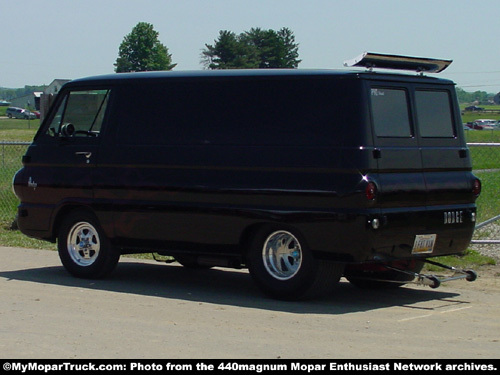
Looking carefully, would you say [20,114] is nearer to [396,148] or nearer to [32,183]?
[32,183]

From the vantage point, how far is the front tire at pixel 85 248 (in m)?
10.9

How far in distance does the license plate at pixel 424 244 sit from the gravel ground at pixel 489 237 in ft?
9.21

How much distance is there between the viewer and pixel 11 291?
10141mm

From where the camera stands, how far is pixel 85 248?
1112 cm

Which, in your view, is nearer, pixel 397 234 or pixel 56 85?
pixel 397 234

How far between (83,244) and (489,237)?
571 cm

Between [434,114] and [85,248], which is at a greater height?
[434,114]

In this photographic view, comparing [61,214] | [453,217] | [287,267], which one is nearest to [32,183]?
[61,214]

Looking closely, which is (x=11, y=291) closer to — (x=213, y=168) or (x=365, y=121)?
(x=213, y=168)

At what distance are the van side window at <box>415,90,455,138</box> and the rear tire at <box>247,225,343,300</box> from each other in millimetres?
1687

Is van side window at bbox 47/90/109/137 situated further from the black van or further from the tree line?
the tree line

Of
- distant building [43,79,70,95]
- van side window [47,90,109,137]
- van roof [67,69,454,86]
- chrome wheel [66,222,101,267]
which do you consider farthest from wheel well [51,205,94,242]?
distant building [43,79,70,95]

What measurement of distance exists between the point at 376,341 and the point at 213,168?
2942 mm
